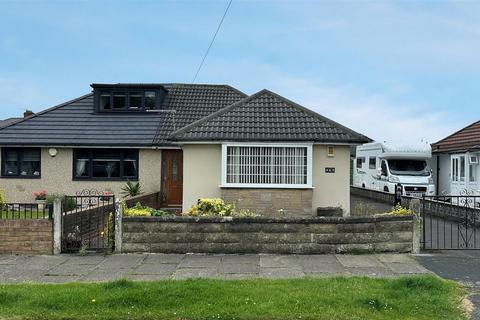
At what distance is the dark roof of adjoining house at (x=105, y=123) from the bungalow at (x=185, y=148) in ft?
0.14

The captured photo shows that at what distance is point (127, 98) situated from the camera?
74.5 ft

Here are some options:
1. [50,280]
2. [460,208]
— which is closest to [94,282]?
[50,280]

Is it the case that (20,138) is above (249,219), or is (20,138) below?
above

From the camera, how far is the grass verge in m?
6.16

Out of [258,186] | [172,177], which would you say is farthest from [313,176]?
[172,177]

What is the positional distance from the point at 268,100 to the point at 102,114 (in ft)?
28.4

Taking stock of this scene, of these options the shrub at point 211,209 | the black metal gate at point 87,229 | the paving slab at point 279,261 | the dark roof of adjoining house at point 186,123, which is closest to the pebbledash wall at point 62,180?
the dark roof of adjoining house at point 186,123

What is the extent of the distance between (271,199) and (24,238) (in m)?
7.32

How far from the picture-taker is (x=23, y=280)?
27.0 ft

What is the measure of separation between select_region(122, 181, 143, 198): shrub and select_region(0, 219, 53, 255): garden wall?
29.4ft

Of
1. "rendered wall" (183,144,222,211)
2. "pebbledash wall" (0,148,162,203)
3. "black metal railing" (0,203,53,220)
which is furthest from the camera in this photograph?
"pebbledash wall" (0,148,162,203)

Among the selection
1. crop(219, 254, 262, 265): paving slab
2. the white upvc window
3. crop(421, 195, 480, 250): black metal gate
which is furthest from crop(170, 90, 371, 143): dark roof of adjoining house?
crop(219, 254, 262, 265): paving slab

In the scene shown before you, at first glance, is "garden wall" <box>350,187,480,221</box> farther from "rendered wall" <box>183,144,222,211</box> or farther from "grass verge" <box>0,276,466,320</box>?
"rendered wall" <box>183,144,222,211</box>

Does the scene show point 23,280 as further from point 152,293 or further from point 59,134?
point 59,134
